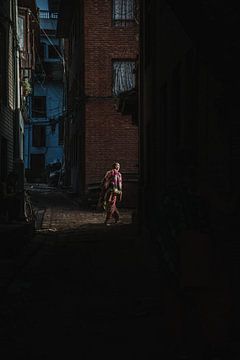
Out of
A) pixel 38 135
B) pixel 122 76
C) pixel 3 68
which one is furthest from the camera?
pixel 38 135

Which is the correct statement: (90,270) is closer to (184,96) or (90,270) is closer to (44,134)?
(184,96)

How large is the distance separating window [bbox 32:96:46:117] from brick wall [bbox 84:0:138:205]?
1175 inches

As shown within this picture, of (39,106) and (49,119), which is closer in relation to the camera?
(49,119)

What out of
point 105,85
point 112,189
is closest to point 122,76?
point 105,85

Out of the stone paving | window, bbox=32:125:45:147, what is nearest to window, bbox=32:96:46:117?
window, bbox=32:125:45:147

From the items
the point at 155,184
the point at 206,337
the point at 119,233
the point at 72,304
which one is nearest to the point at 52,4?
the point at 119,233

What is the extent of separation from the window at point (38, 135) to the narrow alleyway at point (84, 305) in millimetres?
42180

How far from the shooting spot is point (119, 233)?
16.3 metres

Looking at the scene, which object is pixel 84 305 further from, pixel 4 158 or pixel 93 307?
pixel 4 158

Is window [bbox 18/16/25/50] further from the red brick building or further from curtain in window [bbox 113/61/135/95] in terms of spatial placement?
curtain in window [bbox 113/61/135/95]

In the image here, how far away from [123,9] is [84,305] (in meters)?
20.5

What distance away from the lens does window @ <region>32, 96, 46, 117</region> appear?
55.7 meters

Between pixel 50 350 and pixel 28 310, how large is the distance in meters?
1.77

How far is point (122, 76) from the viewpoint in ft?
86.3
